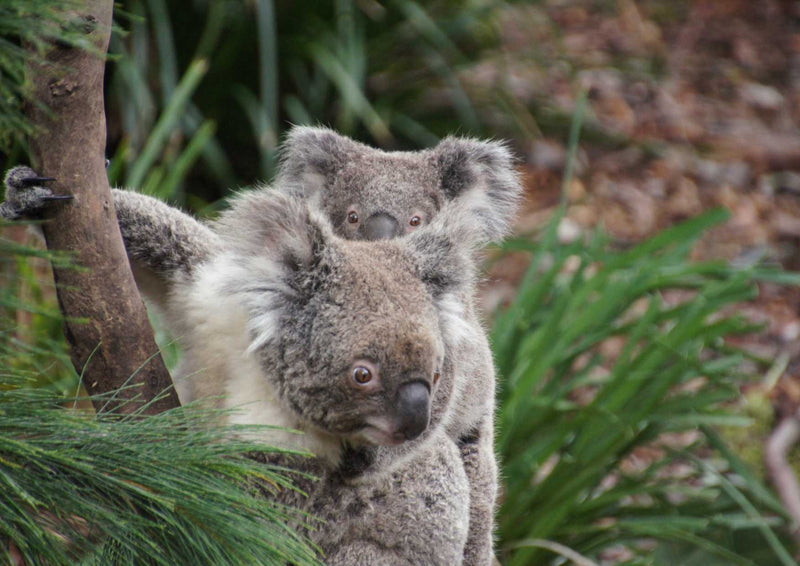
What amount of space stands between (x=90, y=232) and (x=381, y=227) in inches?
49.1

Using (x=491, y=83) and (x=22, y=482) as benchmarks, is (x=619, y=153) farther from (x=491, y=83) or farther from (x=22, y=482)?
(x=22, y=482)

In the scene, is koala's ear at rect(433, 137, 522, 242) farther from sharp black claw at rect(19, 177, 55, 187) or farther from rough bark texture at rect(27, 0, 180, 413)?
sharp black claw at rect(19, 177, 55, 187)

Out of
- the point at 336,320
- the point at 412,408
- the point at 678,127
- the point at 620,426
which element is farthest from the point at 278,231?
the point at 678,127

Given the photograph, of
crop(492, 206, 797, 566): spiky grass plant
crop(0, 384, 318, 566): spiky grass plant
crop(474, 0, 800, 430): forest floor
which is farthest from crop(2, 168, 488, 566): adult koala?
crop(474, 0, 800, 430): forest floor

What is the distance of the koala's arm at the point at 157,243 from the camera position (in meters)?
2.43

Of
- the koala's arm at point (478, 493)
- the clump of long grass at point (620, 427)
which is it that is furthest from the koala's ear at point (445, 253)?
the clump of long grass at point (620, 427)

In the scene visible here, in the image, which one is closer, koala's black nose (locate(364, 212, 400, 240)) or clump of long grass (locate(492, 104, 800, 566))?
koala's black nose (locate(364, 212, 400, 240))

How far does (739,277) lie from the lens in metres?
4.49

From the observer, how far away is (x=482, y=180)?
3434 mm

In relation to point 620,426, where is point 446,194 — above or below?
above

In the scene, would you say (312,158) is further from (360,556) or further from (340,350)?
(360,556)

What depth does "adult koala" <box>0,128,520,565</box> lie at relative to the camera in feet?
7.74

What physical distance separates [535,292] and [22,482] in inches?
130

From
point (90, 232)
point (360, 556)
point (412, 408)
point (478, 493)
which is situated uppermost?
point (90, 232)
